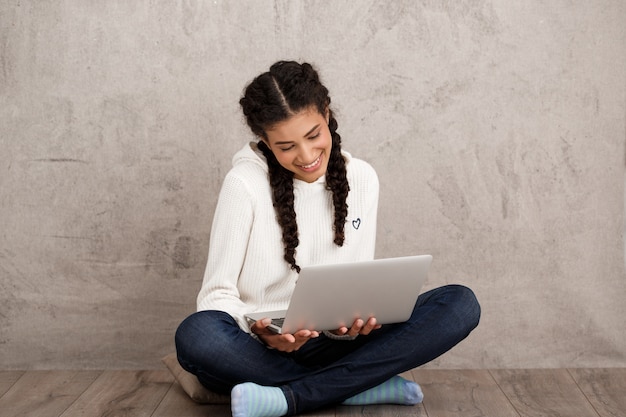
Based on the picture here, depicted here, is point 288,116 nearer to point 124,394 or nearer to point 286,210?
point 286,210

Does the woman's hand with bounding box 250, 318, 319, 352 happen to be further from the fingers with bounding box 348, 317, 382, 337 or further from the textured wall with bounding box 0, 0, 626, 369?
the textured wall with bounding box 0, 0, 626, 369

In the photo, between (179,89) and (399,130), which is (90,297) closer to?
(179,89)

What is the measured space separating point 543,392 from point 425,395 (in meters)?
0.34

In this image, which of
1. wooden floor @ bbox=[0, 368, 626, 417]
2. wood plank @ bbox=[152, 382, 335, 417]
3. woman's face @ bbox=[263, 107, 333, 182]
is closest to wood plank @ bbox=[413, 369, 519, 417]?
wooden floor @ bbox=[0, 368, 626, 417]

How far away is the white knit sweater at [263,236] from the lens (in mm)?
2178

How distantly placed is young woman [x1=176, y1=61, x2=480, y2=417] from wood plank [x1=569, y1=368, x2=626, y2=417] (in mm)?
412

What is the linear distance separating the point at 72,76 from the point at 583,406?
5.78 feet

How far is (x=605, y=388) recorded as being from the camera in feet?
7.93

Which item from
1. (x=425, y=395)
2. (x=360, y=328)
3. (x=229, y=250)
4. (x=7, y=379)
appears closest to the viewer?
(x=360, y=328)

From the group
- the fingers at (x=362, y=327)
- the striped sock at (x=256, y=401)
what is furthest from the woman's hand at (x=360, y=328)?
the striped sock at (x=256, y=401)

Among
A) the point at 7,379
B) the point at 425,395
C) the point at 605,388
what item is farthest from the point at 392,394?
the point at 7,379

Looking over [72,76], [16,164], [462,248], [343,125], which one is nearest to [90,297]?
[16,164]

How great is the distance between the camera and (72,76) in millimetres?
2578

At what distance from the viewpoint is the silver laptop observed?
187 centimetres
